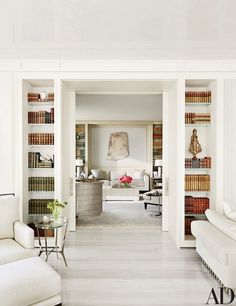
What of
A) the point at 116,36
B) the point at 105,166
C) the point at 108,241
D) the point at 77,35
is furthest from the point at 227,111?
the point at 105,166

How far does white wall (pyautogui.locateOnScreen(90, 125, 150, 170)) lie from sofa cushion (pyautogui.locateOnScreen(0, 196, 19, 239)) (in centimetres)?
757

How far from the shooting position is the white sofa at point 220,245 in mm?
2777

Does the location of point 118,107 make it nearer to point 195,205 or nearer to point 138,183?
point 138,183

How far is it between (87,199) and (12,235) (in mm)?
3321

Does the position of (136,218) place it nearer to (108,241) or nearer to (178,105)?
(108,241)

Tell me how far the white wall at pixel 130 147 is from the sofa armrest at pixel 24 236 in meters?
7.76

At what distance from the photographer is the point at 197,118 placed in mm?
4938

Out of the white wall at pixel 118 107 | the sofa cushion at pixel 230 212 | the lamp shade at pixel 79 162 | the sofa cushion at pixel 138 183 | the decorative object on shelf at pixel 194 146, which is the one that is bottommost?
the sofa cushion at pixel 138 183

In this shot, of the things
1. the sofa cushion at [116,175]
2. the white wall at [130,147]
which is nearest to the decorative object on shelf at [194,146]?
the sofa cushion at [116,175]

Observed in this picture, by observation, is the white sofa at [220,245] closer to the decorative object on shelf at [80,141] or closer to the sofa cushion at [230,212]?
the sofa cushion at [230,212]

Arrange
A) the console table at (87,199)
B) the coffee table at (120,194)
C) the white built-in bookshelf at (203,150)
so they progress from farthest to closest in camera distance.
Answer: the coffee table at (120,194)
the console table at (87,199)
the white built-in bookshelf at (203,150)

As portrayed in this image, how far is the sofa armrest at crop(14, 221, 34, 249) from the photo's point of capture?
3.36 metres

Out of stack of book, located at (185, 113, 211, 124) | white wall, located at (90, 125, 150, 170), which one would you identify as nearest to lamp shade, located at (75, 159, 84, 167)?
white wall, located at (90, 125, 150, 170)

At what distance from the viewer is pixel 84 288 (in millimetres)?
3246
